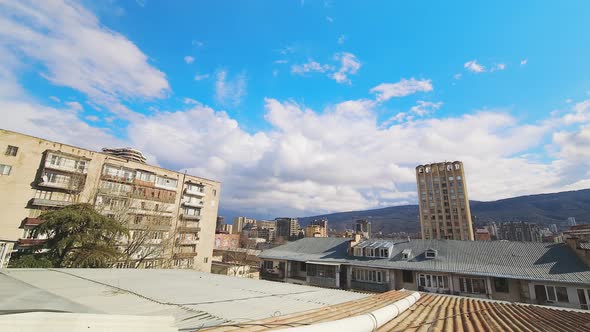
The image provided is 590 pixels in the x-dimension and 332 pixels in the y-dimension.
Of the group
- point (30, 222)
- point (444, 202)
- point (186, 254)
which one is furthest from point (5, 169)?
point (444, 202)

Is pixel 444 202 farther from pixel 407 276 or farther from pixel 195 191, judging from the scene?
pixel 195 191

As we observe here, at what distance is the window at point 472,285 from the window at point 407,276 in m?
4.58

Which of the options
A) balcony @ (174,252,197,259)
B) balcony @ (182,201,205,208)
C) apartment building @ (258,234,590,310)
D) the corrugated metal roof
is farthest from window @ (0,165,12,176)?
the corrugated metal roof

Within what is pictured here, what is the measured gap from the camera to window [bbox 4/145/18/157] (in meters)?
34.1

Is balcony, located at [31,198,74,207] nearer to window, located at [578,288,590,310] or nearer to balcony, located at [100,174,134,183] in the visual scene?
balcony, located at [100,174,134,183]

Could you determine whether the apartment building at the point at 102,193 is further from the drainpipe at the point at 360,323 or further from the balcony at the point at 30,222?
the drainpipe at the point at 360,323

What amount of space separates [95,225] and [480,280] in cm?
3516

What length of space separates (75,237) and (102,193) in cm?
2019

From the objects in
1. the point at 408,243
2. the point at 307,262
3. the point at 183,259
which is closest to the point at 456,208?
the point at 408,243

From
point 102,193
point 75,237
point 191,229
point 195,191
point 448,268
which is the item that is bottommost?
point 448,268

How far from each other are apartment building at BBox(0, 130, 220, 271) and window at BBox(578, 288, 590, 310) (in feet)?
128

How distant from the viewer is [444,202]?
117500mm

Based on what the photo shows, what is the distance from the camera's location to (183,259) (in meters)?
50.8

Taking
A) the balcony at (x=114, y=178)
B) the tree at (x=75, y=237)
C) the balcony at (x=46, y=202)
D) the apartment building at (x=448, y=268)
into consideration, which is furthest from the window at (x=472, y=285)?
the balcony at (x=46, y=202)
